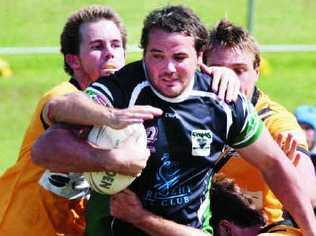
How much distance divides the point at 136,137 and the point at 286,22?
12831 millimetres

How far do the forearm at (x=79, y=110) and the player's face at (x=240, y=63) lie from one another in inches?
49.2

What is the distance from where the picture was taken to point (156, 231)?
18.8ft

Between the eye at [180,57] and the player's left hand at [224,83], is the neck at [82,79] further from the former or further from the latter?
the eye at [180,57]

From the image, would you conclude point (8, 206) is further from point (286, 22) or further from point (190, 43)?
point (286, 22)

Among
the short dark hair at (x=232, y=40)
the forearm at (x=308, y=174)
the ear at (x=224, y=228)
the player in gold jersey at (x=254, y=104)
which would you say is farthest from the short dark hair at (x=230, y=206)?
the short dark hair at (x=232, y=40)

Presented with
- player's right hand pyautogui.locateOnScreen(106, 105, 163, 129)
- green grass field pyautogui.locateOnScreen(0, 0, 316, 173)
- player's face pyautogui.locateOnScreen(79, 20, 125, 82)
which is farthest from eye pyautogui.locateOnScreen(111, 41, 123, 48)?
green grass field pyautogui.locateOnScreen(0, 0, 316, 173)

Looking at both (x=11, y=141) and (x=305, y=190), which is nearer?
(x=305, y=190)

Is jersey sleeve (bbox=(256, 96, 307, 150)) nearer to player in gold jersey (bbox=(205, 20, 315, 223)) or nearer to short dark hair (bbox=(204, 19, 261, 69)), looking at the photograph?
player in gold jersey (bbox=(205, 20, 315, 223))

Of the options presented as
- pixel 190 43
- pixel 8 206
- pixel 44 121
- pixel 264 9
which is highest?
pixel 190 43

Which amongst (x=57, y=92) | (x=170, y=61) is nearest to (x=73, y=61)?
(x=57, y=92)

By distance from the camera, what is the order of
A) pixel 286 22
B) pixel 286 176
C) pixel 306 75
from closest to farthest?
pixel 286 176
pixel 306 75
pixel 286 22

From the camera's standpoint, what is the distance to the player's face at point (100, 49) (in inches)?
255

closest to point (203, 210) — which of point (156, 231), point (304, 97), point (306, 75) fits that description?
point (156, 231)

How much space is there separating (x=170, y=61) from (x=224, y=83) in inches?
14.6
